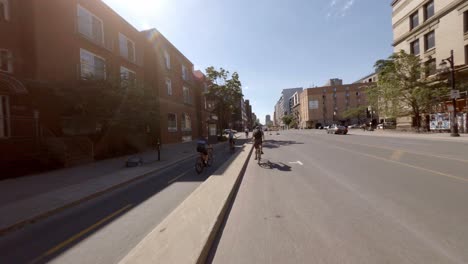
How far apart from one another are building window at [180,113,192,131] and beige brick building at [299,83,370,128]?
8740 cm

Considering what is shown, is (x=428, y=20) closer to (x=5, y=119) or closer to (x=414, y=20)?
(x=414, y=20)

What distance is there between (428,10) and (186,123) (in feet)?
127

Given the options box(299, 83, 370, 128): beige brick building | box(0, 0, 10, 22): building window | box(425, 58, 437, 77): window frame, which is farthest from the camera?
box(299, 83, 370, 128): beige brick building

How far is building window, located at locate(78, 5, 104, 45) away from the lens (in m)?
17.1

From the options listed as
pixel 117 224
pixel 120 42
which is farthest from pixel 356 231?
pixel 120 42

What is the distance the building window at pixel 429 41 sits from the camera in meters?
32.5

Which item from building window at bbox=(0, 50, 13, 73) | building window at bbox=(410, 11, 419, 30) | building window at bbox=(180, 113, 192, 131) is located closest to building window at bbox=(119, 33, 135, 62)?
building window at bbox=(0, 50, 13, 73)

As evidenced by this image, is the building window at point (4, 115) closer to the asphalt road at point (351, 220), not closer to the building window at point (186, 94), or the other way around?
the asphalt road at point (351, 220)

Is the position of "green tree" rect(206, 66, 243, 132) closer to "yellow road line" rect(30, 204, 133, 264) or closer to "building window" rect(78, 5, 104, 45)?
"building window" rect(78, 5, 104, 45)

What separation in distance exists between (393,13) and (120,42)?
45.5m

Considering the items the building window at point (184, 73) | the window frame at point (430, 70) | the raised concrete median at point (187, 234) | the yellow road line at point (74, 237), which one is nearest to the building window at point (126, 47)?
the building window at point (184, 73)

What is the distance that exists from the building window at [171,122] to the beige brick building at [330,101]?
9265cm

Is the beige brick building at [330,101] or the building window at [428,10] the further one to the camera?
the beige brick building at [330,101]

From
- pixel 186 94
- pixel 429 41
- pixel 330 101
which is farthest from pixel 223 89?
pixel 330 101
